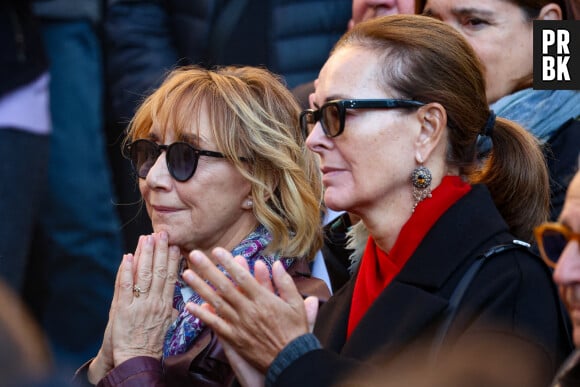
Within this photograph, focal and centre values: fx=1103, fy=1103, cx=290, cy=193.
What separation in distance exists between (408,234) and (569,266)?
71cm

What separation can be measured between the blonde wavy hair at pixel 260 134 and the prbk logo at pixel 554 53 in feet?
3.12

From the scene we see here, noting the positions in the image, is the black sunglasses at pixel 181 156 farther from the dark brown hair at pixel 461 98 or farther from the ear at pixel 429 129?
the ear at pixel 429 129

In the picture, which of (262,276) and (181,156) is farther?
(181,156)

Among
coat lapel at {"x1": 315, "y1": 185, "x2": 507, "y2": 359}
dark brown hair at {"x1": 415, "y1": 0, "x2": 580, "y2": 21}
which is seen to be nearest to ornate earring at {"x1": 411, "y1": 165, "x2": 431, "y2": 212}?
coat lapel at {"x1": 315, "y1": 185, "x2": 507, "y2": 359}

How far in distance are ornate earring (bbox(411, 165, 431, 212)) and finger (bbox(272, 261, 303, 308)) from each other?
512 mm

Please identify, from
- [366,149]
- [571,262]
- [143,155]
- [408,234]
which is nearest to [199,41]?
[143,155]

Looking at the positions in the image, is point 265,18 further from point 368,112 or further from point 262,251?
point 368,112

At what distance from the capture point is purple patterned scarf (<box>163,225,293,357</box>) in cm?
370

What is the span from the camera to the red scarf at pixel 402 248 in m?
3.25

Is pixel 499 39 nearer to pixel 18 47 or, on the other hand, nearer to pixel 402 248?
pixel 402 248

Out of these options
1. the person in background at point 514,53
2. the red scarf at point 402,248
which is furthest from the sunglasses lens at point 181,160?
the person in background at point 514,53

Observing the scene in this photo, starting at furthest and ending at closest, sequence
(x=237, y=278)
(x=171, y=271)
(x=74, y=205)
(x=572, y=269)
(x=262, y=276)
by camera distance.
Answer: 1. (x=74, y=205)
2. (x=171, y=271)
3. (x=262, y=276)
4. (x=237, y=278)
5. (x=572, y=269)

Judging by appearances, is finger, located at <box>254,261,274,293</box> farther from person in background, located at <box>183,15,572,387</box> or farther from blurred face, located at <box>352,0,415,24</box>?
blurred face, located at <box>352,0,415,24</box>

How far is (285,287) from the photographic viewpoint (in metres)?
3.04
